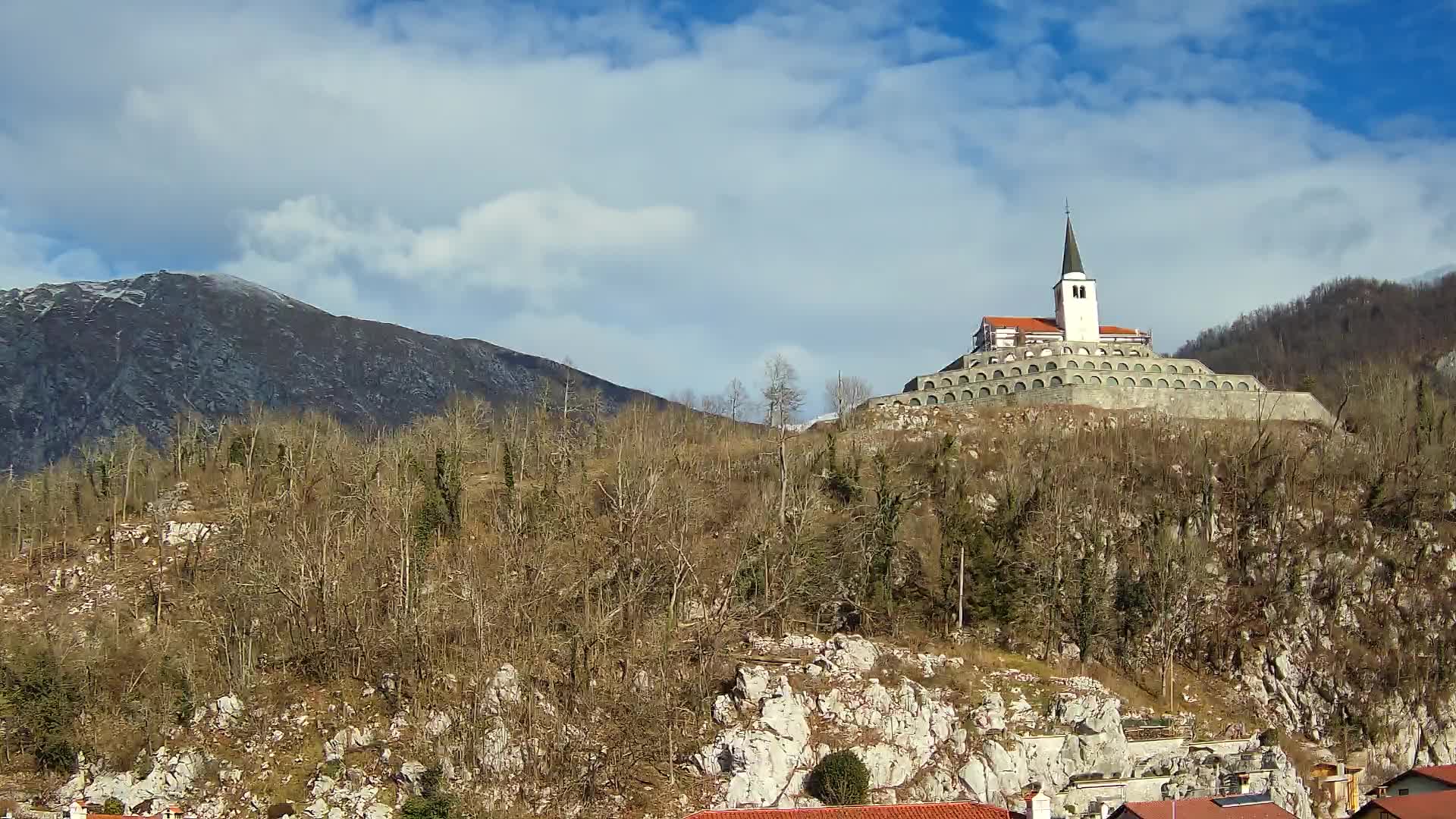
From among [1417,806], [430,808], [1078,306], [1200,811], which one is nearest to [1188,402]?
[1078,306]

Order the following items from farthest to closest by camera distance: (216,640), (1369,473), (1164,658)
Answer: (1369,473) → (1164,658) → (216,640)

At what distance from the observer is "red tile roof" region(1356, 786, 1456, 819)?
111 ft

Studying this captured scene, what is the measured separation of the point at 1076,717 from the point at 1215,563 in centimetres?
1671

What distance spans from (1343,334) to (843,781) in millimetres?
122830

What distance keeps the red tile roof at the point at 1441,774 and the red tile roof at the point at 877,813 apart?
46.9ft

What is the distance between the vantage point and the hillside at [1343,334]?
120 meters

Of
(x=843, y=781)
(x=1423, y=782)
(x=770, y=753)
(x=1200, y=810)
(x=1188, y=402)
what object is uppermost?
(x=1188, y=402)

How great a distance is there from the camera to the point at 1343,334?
470 feet

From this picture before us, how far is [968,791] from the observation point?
4247 centimetres

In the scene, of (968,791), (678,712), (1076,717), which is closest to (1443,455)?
(1076,717)

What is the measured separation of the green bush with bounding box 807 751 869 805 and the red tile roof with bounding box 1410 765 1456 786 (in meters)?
17.6

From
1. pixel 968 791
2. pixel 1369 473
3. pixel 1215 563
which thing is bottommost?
pixel 968 791

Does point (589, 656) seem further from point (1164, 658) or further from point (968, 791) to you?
point (1164, 658)

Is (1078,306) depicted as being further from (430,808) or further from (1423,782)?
(430,808)
